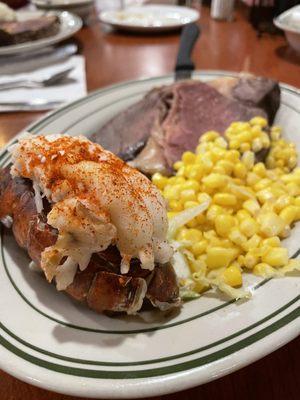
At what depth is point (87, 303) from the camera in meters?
1.11

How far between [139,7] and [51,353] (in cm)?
406

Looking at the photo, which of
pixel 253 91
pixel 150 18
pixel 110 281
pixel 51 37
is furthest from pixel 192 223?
Result: pixel 150 18

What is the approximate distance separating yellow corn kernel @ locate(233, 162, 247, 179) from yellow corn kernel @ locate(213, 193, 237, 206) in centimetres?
16

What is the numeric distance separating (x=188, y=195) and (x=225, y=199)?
14 cm

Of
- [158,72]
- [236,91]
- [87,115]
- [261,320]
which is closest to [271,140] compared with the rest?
[236,91]

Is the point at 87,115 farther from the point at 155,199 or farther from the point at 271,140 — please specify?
the point at 155,199

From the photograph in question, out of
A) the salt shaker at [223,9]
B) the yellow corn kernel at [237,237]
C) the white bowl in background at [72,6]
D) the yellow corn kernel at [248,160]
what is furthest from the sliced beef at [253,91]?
the white bowl in background at [72,6]

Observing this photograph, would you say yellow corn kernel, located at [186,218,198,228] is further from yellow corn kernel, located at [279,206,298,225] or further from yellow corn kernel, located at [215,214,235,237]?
yellow corn kernel, located at [279,206,298,225]

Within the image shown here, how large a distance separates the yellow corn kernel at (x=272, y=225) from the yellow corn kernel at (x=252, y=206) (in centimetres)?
8

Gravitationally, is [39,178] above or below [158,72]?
above

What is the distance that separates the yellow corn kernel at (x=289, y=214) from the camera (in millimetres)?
1360

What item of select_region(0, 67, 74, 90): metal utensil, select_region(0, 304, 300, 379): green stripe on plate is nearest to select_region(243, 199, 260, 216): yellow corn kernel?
select_region(0, 304, 300, 379): green stripe on plate

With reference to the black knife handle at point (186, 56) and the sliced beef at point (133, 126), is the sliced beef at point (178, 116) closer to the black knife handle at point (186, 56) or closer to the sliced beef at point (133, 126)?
the sliced beef at point (133, 126)

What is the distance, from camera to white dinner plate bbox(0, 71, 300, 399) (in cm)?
87
